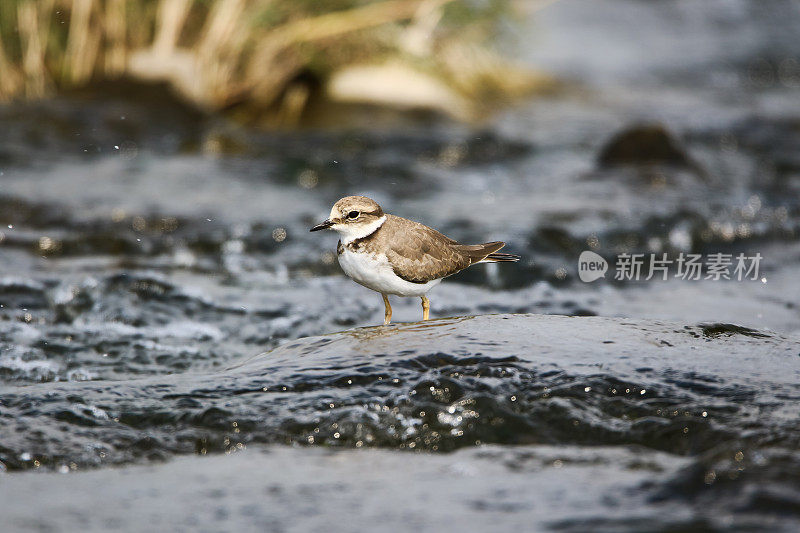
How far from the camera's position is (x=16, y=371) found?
6.02 metres

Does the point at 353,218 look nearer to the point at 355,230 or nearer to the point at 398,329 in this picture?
the point at 355,230

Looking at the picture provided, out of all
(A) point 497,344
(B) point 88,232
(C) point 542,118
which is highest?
(C) point 542,118

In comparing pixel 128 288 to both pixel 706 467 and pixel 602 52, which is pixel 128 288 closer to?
pixel 706 467

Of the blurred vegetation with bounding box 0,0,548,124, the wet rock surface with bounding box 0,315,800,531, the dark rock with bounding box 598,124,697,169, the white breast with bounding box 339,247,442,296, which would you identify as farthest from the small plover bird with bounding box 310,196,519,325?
the blurred vegetation with bounding box 0,0,548,124

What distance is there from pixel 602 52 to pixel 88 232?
14.2 metres

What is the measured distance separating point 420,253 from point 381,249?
0.31m

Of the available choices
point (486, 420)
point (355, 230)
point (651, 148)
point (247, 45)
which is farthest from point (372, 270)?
point (247, 45)

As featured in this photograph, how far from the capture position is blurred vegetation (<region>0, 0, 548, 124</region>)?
12.9 metres

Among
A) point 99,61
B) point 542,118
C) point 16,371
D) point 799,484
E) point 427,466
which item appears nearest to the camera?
point 799,484

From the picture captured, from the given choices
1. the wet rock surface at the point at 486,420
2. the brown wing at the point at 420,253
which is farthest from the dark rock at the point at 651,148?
the wet rock surface at the point at 486,420

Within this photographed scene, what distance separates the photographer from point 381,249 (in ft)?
18.2

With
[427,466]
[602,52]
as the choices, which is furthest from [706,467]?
[602,52]

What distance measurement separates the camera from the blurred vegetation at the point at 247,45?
42.2 feet

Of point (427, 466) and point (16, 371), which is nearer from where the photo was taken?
point (427, 466)
